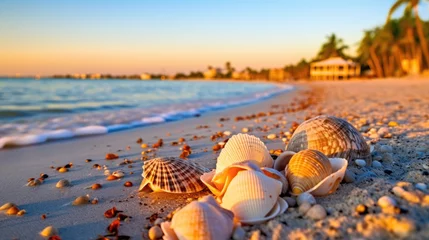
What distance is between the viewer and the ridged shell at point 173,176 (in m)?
2.76

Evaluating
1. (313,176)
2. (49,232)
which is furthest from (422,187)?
(49,232)

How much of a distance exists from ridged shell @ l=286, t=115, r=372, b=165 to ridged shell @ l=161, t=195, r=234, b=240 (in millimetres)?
1359

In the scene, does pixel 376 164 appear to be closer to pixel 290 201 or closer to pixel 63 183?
pixel 290 201

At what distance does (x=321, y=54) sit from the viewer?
8144 cm

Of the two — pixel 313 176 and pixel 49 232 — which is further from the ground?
pixel 313 176

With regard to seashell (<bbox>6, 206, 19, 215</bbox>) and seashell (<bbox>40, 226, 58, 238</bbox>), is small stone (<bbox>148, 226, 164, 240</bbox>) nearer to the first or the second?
seashell (<bbox>40, 226, 58, 238</bbox>)

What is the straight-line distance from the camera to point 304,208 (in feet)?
6.77

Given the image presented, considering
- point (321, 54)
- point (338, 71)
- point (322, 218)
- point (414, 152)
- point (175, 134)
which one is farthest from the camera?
point (321, 54)

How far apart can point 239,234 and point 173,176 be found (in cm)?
103

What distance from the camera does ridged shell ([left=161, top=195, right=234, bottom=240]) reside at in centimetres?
184

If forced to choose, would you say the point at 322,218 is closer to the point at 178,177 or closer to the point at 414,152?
the point at 178,177

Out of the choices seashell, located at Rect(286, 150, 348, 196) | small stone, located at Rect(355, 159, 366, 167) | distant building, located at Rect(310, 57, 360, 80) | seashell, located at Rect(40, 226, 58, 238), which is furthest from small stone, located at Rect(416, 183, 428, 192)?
distant building, located at Rect(310, 57, 360, 80)

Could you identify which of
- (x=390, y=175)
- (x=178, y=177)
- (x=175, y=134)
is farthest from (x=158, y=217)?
(x=175, y=134)

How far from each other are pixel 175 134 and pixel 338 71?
63709 mm
